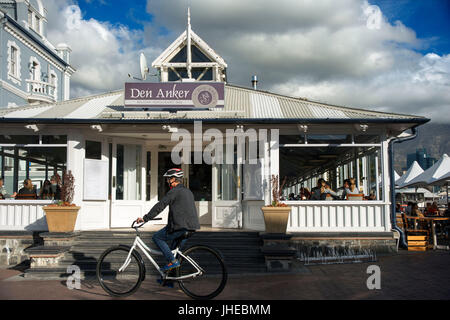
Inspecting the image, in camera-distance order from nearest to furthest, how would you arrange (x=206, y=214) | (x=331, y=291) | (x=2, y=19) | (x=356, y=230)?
(x=331, y=291)
(x=356, y=230)
(x=206, y=214)
(x=2, y=19)

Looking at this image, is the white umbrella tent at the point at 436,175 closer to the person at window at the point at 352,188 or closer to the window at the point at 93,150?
the person at window at the point at 352,188

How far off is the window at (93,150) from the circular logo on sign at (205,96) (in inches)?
108

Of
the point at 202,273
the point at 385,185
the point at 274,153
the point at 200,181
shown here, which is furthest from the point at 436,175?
the point at 202,273

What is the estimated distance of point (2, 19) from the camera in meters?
21.4

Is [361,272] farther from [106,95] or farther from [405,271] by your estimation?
[106,95]

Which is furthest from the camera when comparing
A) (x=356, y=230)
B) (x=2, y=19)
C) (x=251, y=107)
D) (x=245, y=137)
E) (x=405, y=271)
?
(x=2, y=19)

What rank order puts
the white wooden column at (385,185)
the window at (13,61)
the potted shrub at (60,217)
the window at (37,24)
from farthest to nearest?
the window at (37,24) < the window at (13,61) < the white wooden column at (385,185) < the potted shrub at (60,217)

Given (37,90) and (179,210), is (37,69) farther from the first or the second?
(179,210)

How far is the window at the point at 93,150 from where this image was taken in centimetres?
1054

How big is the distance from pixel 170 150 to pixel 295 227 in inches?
187

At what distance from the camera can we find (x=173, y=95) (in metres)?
10.8

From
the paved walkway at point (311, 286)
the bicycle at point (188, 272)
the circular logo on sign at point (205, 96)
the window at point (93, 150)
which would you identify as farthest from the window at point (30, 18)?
the bicycle at point (188, 272)

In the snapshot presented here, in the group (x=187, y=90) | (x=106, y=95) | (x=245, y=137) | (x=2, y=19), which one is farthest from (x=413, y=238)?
(x=2, y=19)

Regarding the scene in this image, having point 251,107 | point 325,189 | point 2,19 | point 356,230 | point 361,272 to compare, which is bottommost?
point 361,272
